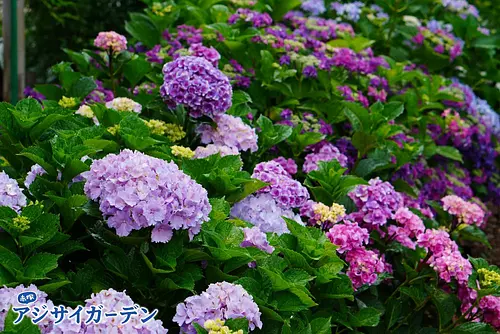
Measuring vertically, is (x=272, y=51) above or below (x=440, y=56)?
above

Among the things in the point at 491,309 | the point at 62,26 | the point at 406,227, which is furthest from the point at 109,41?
the point at 62,26

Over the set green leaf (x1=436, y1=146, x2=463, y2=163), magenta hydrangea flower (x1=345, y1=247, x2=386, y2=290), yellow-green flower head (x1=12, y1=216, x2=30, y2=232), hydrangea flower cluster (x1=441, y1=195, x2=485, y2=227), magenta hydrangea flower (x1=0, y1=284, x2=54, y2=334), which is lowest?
green leaf (x1=436, y1=146, x2=463, y2=163)

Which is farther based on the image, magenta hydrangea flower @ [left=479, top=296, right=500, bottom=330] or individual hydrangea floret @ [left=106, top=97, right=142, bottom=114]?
individual hydrangea floret @ [left=106, top=97, right=142, bottom=114]

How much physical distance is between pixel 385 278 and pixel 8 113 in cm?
131

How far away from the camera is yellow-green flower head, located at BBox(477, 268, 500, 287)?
2.38 m

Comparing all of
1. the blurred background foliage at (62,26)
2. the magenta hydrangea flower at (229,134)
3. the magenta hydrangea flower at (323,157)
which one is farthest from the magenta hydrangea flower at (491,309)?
the blurred background foliage at (62,26)

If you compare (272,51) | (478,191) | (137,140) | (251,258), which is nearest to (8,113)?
(137,140)

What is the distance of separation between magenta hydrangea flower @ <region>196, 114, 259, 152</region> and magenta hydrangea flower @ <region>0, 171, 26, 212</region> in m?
0.85

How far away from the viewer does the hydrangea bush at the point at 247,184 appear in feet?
5.87

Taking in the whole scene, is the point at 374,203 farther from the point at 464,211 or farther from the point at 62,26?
the point at 62,26

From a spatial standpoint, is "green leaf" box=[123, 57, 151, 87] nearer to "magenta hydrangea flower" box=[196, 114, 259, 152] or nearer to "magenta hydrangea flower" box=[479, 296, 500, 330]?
"magenta hydrangea flower" box=[196, 114, 259, 152]

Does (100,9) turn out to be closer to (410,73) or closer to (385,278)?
(410,73)

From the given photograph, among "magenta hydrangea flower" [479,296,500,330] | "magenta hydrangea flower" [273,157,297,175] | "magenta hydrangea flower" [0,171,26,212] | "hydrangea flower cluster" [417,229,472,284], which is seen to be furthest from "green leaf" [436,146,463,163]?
"magenta hydrangea flower" [0,171,26,212]

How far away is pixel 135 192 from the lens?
5.73 feet
